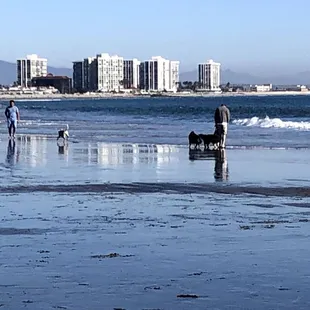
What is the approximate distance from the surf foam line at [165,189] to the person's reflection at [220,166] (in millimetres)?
1433

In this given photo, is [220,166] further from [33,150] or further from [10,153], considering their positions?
[33,150]

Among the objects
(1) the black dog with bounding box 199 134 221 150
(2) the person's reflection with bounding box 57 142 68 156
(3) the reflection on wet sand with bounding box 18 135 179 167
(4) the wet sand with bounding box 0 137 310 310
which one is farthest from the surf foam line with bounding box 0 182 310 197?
(1) the black dog with bounding box 199 134 221 150

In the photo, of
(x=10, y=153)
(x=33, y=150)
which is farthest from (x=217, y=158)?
(x=33, y=150)

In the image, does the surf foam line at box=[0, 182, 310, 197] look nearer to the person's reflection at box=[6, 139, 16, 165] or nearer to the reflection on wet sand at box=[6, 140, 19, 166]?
the reflection on wet sand at box=[6, 140, 19, 166]

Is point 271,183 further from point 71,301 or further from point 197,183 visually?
point 71,301

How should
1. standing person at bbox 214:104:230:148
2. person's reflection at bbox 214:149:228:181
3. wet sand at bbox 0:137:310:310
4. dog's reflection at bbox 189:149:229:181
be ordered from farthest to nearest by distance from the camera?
1. standing person at bbox 214:104:230:148
2. dog's reflection at bbox 189:149:229:181
3. person's reflection at bbox 214:149:228:181
4. wet sand at bbox 0:137:310:310

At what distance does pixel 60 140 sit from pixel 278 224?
2261cm

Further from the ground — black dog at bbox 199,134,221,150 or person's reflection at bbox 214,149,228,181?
black dog at bbox 199,134,221,150

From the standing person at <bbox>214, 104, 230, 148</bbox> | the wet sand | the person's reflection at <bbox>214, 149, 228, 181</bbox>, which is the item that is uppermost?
the standing person at <bbox>214, 104, 230, 148</bbox>

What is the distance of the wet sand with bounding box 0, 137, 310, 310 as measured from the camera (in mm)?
7812

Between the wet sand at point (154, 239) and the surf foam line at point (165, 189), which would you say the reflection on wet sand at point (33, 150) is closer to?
the wet sand at point (154, 239)

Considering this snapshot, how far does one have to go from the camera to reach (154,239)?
34.4ft

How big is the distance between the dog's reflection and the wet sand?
0.13 m

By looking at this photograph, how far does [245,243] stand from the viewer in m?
10.2
